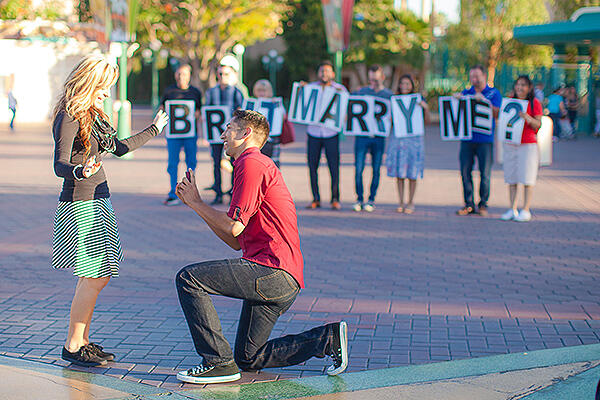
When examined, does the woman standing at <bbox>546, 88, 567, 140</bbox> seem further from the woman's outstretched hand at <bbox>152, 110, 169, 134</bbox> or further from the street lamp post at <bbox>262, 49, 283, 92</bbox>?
the street lamp post at <bbox>262, 49, 283, 92</bbox>

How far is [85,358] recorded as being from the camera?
15.4ft

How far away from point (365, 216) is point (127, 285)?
456 centimetres

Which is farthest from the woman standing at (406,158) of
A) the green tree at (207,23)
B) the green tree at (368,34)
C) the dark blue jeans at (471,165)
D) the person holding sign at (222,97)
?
the green tree at (368,34)

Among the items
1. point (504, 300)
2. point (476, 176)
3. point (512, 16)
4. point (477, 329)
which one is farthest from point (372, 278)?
point (512, 16)

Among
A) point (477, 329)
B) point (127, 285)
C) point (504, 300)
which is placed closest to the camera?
point (477, 329)

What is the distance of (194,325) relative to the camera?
14.4ft

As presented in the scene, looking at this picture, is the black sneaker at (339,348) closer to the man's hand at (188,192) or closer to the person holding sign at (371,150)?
the man's hand at (188,192)

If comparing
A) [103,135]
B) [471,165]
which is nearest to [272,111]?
[471,165]

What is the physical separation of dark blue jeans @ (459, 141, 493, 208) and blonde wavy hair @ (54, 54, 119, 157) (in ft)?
22.9

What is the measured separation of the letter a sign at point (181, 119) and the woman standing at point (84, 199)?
21.5ft

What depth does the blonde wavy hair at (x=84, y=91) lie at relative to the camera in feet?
14.9

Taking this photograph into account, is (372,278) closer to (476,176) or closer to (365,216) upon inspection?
(365,216)

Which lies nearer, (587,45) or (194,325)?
(194,325)

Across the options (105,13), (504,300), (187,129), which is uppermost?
(105,13)
